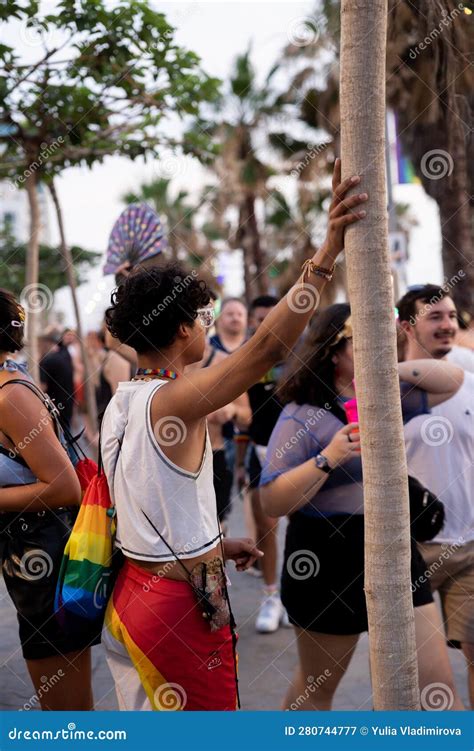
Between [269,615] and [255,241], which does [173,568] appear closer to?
[269,615]

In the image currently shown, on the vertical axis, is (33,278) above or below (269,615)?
above

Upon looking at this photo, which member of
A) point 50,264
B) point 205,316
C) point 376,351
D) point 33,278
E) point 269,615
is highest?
point 50,264

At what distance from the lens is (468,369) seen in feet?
14.8

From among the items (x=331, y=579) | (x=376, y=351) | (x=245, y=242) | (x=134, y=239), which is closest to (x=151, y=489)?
(x=376, y=351)

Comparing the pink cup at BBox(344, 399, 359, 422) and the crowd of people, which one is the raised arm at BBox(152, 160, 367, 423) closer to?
the crowd of people

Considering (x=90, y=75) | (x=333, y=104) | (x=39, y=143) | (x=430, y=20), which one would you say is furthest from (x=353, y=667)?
(x=333, y=104)

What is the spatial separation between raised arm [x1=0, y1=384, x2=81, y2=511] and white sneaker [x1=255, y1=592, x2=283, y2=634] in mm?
2891

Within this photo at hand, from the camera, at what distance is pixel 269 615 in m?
5.53

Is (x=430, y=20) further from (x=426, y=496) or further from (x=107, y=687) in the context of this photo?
(x=107, y=687)

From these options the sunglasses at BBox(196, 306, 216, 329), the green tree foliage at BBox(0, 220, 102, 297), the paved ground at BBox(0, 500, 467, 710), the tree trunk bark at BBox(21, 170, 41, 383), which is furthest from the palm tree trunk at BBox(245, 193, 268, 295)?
the sunglasses at BBox(196, 306, 216, 329)

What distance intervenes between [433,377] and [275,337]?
1.47 metres

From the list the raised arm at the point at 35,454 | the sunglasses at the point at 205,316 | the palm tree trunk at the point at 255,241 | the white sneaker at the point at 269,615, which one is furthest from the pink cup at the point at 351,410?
the palm tree trunk at the point at 255,241

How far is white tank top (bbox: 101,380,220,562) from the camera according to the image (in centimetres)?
232

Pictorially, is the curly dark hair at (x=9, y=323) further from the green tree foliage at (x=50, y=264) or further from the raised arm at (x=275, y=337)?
the green tree foliage at (x=50, y=264)
